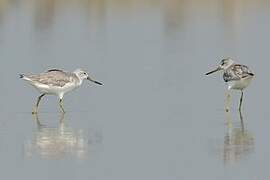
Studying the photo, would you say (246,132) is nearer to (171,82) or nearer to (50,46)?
(171,82)

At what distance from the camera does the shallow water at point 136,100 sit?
14.6 meters

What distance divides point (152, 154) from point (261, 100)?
196 inches

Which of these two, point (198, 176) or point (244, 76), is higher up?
point (244, 76)

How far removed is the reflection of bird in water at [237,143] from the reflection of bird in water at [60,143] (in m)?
1.86

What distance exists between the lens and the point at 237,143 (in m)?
16.1

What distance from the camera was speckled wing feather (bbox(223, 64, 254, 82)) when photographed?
775 inches

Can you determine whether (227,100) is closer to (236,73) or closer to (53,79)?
(236,73)

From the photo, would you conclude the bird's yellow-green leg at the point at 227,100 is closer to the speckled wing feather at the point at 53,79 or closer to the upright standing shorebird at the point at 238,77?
the upright standing shorebird at the point at 238,77

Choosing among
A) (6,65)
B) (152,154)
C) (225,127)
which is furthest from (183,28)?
A: (152,154)

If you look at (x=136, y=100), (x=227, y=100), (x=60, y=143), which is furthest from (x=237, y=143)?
(x=136, y=100)

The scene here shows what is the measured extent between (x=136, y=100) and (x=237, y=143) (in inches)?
161

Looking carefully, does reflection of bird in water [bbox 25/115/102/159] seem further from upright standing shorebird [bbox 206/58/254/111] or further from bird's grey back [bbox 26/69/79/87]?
upright standing shorebird [bbox 206/58/254/111]

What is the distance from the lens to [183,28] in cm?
3344

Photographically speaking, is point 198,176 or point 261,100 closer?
point 198,176
